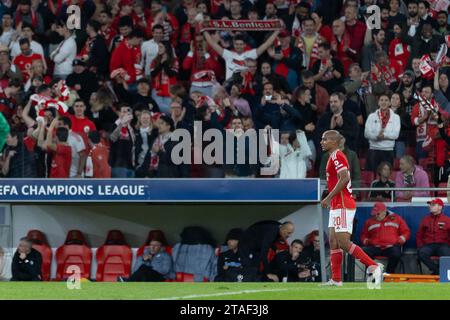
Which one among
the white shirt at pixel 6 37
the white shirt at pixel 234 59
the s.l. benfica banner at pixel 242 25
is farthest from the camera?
the white shirt at pixel 6 37

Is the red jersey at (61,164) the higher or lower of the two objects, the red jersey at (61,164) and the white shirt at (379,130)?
the lower

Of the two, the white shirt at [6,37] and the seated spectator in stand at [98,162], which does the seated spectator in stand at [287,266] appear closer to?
the seated spectator in stand at [98,162]

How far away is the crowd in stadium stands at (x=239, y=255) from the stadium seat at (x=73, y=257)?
0.02 m

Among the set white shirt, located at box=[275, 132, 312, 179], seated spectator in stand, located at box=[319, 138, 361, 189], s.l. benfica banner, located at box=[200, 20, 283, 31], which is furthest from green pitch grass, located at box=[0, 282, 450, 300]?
s.l. benfica banner, located at box=[200, 20, 283, 31]

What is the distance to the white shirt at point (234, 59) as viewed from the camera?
2244 centimetres

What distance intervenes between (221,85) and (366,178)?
3.51 m

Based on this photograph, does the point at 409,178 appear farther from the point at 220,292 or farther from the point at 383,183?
the point at 220,292

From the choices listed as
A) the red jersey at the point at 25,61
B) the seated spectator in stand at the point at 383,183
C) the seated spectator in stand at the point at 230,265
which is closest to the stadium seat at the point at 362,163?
the seated spectator in stand at the point at 383,183

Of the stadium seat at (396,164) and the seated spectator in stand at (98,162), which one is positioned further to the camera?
the stadium seat at (396,164)

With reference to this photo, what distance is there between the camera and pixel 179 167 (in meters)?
19.8

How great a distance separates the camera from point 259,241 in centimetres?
1948

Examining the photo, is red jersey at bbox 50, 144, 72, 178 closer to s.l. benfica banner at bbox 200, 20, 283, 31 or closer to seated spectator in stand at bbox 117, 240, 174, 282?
seated spectator in stand at bbox 117, 240, 174, 282

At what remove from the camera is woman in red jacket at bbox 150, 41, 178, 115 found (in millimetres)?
22328

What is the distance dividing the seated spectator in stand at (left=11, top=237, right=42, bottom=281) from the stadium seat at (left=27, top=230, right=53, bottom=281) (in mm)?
341
